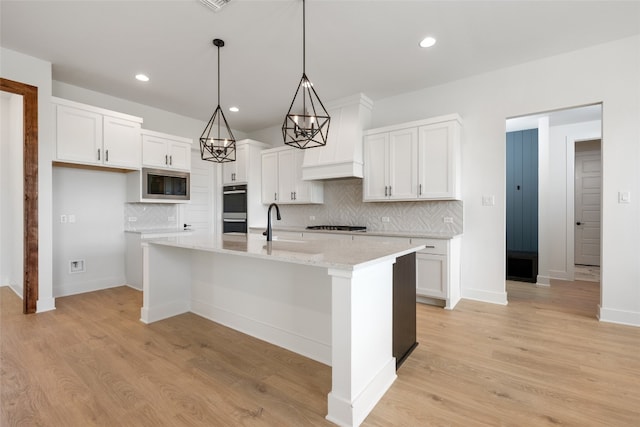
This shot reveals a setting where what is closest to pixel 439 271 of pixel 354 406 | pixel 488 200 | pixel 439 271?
pixel 439 271

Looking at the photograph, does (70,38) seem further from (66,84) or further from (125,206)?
(125,206)

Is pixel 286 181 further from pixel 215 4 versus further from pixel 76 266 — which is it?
pixel 76 266

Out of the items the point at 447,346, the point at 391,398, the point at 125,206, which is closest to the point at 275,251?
the point at 391,398

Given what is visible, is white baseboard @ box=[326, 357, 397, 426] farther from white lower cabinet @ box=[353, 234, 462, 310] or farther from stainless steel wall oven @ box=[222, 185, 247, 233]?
stainless steel wall oven @ box=[222, 185, 247, 233]

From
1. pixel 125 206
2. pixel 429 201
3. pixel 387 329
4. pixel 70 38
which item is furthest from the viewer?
pixel 125 206

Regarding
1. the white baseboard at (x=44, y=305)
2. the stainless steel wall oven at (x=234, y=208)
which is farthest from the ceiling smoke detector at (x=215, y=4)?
the white baseboard at (x=44, y=305)

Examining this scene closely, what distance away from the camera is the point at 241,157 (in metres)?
5.56

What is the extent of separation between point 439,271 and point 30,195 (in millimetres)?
4638

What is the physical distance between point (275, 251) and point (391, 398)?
3.73 feet

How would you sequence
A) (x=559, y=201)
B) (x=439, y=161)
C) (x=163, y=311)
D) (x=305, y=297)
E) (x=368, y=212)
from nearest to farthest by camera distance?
(x=305, y=297) < (x=163, y=311) < (x=439, y=161) < (x=368, y=212) < (x=559, y=201)

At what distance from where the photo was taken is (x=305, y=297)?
2260 mm

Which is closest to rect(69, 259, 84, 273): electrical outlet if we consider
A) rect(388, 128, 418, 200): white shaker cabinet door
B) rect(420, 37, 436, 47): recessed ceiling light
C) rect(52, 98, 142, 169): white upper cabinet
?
rect(52, 98, 142, 169): white upper cabinet

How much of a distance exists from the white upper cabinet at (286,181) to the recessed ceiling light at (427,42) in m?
2.51

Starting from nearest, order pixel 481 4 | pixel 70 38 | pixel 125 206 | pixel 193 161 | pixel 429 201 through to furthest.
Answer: pixel 481 4, pixel 70 38, pixel 429 201, pixel 125 206, pixel 193 161
